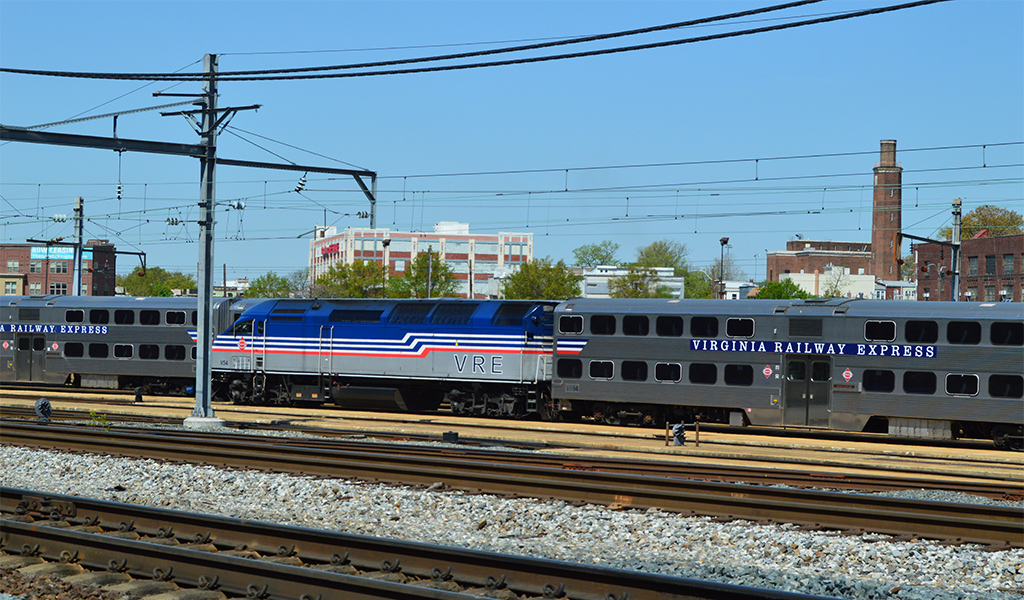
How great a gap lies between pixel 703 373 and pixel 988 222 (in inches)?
3936

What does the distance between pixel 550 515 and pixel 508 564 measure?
4140mm

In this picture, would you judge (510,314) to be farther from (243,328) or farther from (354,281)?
(354,281)

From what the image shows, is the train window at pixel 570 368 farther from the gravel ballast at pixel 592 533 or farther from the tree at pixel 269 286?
the tree at pixel 269 286

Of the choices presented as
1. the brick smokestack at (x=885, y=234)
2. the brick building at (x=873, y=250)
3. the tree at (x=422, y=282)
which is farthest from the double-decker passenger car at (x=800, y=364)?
the brick smokestack at (x=885, y=234)

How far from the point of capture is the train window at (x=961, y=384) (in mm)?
24531

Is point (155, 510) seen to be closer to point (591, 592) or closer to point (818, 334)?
point (591, 592)

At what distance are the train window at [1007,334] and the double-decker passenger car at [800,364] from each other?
0.08 feet

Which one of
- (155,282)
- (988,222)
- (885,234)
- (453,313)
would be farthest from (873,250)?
(453,313)

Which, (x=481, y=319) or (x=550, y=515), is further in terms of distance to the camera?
(x=481, y=319)

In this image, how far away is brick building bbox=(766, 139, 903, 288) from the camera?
121m

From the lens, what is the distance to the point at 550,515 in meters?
13.8

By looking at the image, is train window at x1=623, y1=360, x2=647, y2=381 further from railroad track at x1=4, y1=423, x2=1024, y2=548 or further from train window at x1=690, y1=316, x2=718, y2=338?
railroad track at x1=4, y1=423, x2=1024, y2=548

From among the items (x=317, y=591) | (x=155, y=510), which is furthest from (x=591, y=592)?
(x=155, y=510)

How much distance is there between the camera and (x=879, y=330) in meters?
25.8
